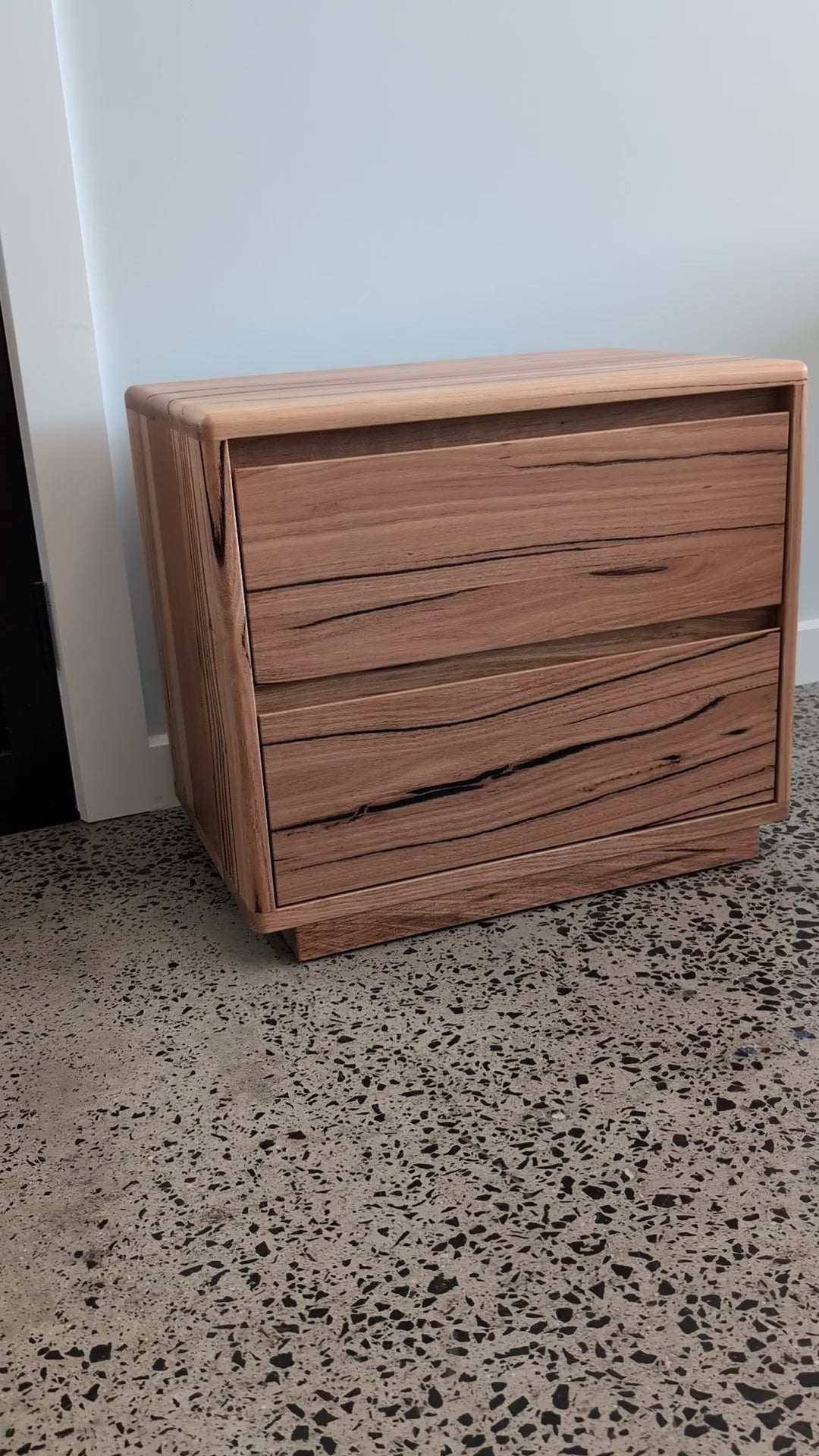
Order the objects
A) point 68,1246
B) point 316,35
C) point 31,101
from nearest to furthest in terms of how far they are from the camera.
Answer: point 68,1246 < point 31,101 < point 316,35

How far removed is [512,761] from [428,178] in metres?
0.78

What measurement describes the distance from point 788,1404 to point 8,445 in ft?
4.08

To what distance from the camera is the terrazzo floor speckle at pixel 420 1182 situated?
0.74 meters

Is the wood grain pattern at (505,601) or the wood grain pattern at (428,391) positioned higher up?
the wood grain pattern at (428,391)

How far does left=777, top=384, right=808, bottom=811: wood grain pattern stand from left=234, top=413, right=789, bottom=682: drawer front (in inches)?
0.4

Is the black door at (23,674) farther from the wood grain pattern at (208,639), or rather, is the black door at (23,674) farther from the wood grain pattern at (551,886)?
the wood grain pattern at (551,886)

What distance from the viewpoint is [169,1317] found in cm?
80

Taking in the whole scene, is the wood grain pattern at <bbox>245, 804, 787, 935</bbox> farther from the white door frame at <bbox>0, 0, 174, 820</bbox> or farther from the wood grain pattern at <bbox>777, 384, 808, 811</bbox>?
the white door frame at <bbox>0, 0, 174, 820</bbox>

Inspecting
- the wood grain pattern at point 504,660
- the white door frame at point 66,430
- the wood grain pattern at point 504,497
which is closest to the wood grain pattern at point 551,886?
the wood grain pattern at point 504,660

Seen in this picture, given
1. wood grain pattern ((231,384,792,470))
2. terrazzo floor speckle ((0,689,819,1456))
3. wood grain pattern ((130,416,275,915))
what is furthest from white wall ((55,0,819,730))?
terrazzo floor speckle ((0,689,819,1456))

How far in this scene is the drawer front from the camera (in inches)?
42.7

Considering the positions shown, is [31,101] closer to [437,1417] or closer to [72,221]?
[72,221]

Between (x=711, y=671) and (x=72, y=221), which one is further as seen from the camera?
→ (x=72, y=221)

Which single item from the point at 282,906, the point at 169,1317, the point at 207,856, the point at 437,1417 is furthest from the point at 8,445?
the point at 437,1417
